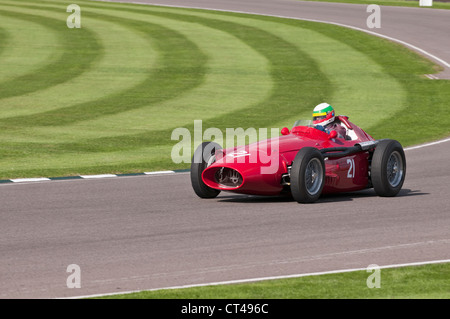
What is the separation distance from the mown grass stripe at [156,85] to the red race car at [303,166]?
10094mm

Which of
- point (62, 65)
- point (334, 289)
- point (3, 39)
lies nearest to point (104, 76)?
point (62, 65)

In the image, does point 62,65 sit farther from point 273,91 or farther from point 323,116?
point 323,116

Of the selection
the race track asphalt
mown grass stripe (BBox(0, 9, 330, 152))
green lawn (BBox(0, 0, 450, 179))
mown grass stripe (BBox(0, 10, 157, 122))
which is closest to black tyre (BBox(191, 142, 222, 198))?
the race track asphalt

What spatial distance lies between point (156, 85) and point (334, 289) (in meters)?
20.7

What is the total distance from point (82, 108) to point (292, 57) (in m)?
11.1

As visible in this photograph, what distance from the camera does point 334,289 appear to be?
8.34m

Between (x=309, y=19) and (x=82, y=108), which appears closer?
(x=82, y=108)

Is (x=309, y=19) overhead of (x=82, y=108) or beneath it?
overhead

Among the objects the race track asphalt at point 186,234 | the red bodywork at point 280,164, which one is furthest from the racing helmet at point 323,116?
the race track asphalt at point 186,234

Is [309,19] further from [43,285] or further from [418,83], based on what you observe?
[43,285]

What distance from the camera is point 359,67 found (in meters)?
32.4

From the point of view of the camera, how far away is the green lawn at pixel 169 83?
20.1 m
